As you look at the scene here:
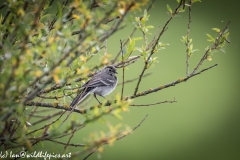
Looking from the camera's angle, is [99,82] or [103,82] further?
[103,82]

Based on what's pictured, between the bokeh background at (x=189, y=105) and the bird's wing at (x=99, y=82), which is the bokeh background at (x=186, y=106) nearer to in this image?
the bokeh background at (x=189, y=105)

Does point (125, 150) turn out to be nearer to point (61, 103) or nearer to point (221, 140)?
point (221, 140)

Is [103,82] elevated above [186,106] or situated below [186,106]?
below

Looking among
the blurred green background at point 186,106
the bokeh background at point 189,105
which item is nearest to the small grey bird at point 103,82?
the blurred green background at point 186,106

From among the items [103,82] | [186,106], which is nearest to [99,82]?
[103,82]

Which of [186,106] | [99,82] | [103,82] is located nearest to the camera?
[99,82]

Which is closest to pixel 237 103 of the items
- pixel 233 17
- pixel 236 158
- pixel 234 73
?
pixel 234 73

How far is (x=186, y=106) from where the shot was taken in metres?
12.9

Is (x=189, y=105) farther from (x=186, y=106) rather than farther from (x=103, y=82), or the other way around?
(x=103, y=82)

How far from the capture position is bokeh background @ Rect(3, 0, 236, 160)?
1077cm

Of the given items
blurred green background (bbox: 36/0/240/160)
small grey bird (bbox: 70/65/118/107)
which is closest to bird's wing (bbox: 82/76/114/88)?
small grey bird (bbox: 70/65/118/107)

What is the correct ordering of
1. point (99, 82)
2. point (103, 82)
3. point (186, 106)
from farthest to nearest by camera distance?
point (186, 106) → point (103, 82) → point (99, 82)

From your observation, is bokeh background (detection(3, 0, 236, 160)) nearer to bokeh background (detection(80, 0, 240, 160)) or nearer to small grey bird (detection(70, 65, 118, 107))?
bokeh background (detection(80, 0, 240, 160))

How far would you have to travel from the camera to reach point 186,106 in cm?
1286
